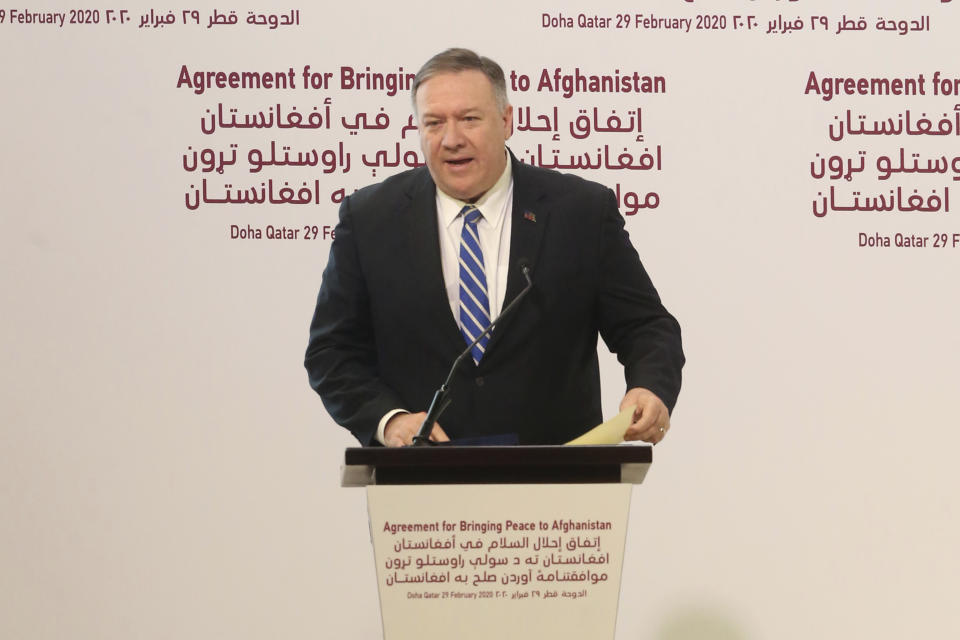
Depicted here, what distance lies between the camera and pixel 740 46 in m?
3.63

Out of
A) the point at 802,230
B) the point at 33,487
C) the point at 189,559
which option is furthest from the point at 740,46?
the point at 33,487

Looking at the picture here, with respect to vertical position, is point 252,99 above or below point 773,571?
above

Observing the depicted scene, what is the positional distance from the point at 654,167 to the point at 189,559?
1.73m

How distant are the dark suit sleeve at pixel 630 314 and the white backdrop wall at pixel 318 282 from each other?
1.11 metres

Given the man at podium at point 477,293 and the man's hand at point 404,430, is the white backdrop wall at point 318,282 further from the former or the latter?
the man's hand at point 404,430

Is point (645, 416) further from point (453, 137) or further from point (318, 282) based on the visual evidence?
point (318, 282)

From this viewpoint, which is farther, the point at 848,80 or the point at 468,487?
the point at 848,80

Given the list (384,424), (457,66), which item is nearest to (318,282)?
(457,66)

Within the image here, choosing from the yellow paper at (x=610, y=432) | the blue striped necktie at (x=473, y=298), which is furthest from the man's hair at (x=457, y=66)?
the yellow paper at (x=610, y=432)

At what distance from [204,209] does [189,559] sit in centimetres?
98

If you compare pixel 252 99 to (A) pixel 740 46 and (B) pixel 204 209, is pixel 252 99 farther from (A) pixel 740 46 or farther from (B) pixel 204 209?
(A) pixel 740 46

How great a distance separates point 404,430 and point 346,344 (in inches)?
14.1

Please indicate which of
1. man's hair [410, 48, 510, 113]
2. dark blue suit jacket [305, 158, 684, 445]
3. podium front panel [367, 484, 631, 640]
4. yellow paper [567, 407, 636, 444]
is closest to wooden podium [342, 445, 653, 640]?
podium front panel [367, 484, 631, 640]

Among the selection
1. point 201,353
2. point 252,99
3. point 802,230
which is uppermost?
point 252,99
